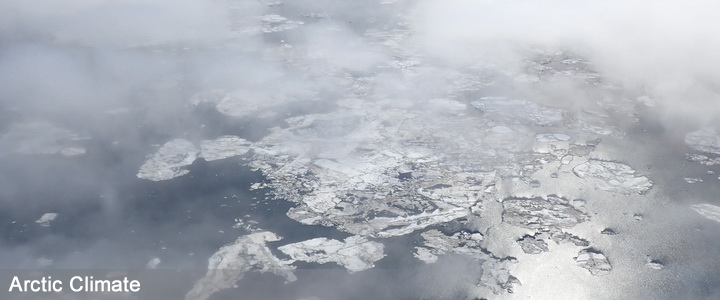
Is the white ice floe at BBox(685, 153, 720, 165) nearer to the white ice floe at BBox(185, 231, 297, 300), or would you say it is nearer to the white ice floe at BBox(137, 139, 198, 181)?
the white ice floe at BBox(185, 231, 297, 300)

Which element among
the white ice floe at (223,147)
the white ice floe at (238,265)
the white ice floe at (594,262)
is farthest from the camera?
the white ice floe at (223,147)

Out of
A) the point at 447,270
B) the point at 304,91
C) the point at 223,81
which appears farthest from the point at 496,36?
the point at 447,270

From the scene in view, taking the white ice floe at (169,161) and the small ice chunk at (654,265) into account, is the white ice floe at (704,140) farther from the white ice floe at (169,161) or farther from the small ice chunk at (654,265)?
the white ice floe at (169,161)

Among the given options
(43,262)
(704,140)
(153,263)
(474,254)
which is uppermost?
(704,140)

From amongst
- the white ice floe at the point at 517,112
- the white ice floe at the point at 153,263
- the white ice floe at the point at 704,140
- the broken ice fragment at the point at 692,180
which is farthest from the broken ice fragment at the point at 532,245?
the white ice floe at the point at 153,263

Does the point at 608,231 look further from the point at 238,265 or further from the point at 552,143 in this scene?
the point at 238,265

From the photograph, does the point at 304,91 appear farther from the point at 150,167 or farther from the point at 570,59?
the point at 570,59

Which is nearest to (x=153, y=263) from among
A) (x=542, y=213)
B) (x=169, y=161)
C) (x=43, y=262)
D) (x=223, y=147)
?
(x=43, y=262)
